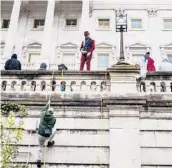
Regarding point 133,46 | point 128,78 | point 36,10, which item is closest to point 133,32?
point 133,46

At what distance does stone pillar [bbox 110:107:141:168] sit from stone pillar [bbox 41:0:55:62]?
29.4 metres

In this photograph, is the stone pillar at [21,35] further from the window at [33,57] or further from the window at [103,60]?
the window at [103,60]

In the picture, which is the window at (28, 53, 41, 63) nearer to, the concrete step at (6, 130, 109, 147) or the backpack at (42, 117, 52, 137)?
the concrete step at (6, 130, 109, 147)

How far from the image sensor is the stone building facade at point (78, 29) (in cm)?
4234

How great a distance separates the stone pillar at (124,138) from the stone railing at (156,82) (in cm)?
99

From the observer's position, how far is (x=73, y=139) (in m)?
10.6

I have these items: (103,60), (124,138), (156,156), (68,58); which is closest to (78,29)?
(68,58)

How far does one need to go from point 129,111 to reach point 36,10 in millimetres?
37593

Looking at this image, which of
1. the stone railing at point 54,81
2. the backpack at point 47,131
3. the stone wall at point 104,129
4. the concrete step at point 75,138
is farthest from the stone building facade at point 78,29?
the backpack at point 47,131

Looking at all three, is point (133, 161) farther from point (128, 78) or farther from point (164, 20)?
point (164, 20)

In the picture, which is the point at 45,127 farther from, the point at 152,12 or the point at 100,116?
the point at 152,12

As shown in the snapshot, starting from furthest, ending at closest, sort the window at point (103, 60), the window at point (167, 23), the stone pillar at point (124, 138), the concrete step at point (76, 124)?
the window at point (167, 23), the window at point (103, 60), the concrete step at point (76, 124), the stone pillar at point (124, 138)

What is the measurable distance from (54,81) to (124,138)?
2.81 metres

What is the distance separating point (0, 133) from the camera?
35.1ft
